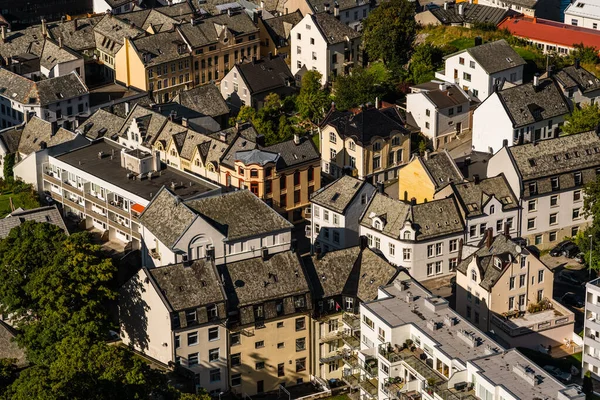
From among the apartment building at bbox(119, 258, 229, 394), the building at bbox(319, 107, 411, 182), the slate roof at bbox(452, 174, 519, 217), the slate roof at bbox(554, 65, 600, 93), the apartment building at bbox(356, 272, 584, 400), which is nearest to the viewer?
the apartment building at bbox(356, 272, 584, 400)

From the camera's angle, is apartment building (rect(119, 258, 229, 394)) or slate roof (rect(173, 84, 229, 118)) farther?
slate roof (rect(173, 84, 229, 118))

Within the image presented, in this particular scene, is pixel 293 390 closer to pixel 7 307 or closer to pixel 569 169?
pixel 7 307

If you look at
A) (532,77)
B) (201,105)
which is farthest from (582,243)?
(201,105)

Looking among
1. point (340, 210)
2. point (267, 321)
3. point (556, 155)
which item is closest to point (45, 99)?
point (340, 210)

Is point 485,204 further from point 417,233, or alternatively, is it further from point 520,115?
point 520,115

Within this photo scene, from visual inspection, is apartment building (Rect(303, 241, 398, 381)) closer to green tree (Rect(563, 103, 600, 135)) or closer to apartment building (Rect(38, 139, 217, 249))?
apartment building (Rect(38, 139, 217, 249))

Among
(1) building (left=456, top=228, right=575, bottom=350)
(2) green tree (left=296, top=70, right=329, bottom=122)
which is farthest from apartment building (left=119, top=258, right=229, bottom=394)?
(2) green tree (left=296, top=70, right=329, bottom=122)

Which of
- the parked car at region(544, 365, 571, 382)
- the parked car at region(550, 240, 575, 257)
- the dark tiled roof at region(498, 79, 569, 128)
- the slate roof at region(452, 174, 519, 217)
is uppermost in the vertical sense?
the dark tiled roof at region(498, 79, 569, 128)
